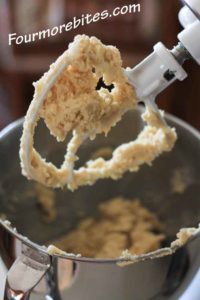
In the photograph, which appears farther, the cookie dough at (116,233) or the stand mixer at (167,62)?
the cookie dough at (116,233)

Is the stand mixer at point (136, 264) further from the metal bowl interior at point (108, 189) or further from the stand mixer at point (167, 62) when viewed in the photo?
the metal bowl interior at point (108, 189)

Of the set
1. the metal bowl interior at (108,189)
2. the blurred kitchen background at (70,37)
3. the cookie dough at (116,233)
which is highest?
the blurred kitchen background at (70,37)

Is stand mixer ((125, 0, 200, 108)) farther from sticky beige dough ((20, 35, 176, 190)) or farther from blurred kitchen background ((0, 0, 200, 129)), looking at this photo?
blurred kitchen background ((0, 0, 200, 129))

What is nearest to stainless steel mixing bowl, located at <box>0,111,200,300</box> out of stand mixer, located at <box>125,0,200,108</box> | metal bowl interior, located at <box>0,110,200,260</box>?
metal bowl interior, located at <box>0,110,200,260</box>

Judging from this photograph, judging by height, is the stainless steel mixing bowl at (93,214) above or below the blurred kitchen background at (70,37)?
below

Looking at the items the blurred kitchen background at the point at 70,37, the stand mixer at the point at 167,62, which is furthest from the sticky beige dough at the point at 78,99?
the blurred kitchen background at the point at 70,37

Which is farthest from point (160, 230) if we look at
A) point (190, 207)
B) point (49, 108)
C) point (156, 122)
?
point (49, 108)

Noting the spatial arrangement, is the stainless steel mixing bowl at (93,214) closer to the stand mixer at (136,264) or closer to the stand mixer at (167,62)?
the stand mixer at (136,264)

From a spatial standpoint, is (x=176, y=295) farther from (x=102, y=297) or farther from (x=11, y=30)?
(x=11, y=30)
